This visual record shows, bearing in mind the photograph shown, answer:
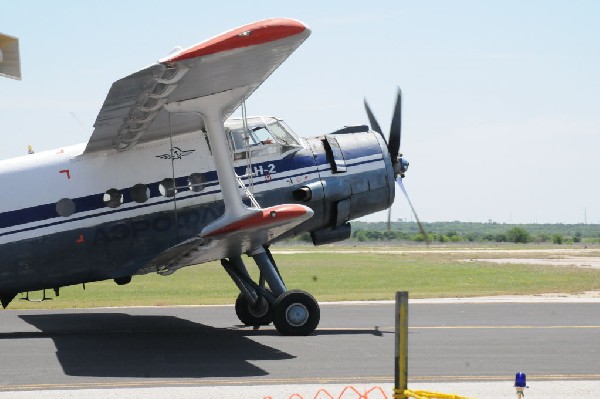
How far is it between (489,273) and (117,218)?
36591 mm

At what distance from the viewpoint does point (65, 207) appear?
1806 centimetres

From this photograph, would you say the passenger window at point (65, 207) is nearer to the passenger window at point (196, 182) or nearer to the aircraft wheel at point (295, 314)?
the passenger window at point (196, 182)

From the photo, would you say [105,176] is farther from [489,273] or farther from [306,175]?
[489,273]

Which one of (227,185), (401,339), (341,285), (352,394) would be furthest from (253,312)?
(341,285)

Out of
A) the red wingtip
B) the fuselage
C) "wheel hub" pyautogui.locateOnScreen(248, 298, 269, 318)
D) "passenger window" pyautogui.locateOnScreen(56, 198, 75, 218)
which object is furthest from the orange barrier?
"wheel hub" pyautogui.locateOnScreen(248, 298, 269, 318)

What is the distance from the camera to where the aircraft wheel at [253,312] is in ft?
68.7

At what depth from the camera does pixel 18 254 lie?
17734mm

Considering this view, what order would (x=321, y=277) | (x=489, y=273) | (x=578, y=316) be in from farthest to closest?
(x=489, y=273), (x=321, y=277), (x=578, y=316)

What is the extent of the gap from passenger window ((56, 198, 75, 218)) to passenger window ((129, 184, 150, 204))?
→ 117 centimetres

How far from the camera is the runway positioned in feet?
45.9

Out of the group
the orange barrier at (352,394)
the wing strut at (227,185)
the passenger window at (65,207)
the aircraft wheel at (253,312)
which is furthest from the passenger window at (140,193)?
the orange barrier at (352,394)

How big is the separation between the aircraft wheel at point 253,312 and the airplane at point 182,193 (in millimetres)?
289

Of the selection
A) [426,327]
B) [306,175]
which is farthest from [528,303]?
[306,175]

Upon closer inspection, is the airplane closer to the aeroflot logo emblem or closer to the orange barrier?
the aeroflot logo emblem
